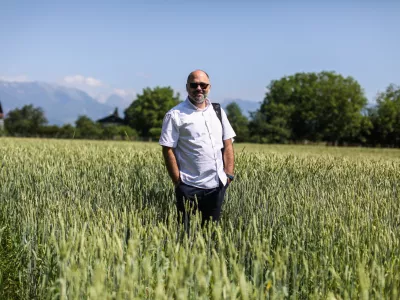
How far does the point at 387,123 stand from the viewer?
6450 centimetres

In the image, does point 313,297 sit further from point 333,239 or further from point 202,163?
point 202,163

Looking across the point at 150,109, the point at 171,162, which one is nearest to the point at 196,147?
the point at 171,162

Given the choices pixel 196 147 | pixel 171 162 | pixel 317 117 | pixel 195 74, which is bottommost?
pixel 171 162

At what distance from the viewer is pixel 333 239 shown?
308cm

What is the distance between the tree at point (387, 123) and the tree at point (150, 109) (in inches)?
1420

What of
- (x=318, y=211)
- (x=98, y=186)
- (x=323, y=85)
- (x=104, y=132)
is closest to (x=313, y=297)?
(x=318, y=211)

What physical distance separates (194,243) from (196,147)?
1725mm

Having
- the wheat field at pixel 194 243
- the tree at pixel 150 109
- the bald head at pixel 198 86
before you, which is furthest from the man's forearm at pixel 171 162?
the tree at pixel 150 109

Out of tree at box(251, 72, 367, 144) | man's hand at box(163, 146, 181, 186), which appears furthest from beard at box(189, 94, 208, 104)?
tree at box(251, 72, 367, 144)

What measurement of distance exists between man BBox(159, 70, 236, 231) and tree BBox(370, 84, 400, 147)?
60495mm

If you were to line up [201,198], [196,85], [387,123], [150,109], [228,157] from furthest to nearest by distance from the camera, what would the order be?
1. [150,109]
2. [387,123]
3. [228,157]
4. [201,198]
5. [196,85]

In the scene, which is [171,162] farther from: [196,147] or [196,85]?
[196,85]

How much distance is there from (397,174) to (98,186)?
528 cm

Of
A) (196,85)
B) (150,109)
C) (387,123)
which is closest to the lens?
(196,85)
